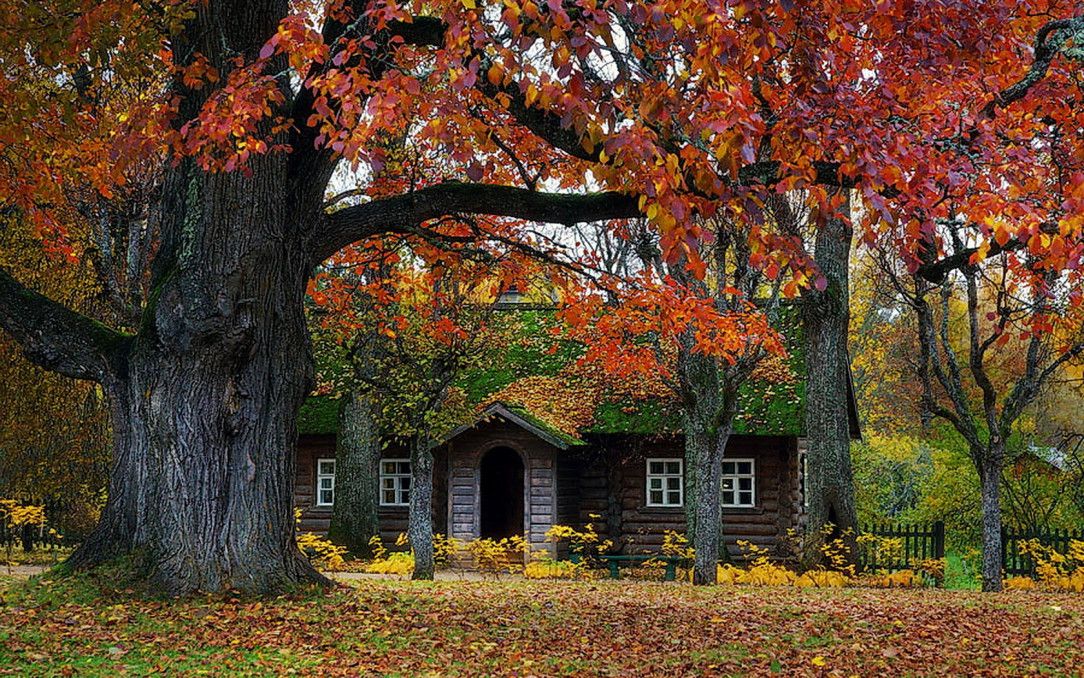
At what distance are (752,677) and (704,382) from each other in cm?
1151

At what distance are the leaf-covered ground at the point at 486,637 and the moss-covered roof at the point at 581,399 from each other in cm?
1140

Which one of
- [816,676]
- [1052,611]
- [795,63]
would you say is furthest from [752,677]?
[1052,611]

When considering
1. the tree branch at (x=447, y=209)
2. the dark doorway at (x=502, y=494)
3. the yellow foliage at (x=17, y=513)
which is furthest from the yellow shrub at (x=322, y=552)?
the tree branch at (x=447, y=209)

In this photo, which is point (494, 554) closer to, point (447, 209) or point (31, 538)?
point (31, 538)

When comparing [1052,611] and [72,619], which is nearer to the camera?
[72,619]

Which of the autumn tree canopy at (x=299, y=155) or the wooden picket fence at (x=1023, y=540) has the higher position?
the autumn tree canopy at (x=299, y=155)

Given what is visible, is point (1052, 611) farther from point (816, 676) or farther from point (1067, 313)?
point (816, 676)

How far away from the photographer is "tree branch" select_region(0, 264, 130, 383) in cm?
1107

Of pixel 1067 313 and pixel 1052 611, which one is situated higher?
pixel 1067 313

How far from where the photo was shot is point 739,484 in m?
25.2

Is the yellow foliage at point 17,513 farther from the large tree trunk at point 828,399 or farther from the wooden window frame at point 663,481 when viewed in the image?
the large tree trunk at point 828,399

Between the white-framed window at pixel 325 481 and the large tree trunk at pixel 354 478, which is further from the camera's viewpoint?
the white-framed window at pixel 325 481

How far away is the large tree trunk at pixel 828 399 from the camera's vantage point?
20.8m

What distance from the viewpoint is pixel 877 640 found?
9.66 metres
